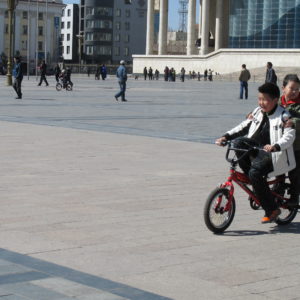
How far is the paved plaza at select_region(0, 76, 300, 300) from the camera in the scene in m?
5.40

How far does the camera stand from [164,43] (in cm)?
10450

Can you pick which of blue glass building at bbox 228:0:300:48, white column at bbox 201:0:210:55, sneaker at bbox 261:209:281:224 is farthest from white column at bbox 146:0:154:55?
sneaker at bbox 261:209:281:224

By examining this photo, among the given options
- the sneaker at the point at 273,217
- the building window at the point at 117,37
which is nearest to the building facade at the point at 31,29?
the building window at the point at 117,37

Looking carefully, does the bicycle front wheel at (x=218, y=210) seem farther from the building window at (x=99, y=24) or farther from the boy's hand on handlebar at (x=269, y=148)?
the building window at (x=99, y=24)

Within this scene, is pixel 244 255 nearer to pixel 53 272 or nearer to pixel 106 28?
pixel 53 272

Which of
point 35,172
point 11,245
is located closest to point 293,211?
point 11,245

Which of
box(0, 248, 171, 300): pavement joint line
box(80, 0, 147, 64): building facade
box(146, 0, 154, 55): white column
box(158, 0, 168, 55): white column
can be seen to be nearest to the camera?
box(0, 248, 171, 300): pavement joint line

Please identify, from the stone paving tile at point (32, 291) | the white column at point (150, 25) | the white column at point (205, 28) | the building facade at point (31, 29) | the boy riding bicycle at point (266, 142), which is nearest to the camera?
the stone paving tile at point (32, 291)

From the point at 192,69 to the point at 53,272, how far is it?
3632 inches

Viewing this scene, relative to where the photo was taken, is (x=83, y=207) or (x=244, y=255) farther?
(x=83, y=207)

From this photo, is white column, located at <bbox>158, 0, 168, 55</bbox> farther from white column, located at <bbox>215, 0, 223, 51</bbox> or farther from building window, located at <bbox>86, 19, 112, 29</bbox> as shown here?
building window, located at <bbox>86, 19, 112, 29</bbox>

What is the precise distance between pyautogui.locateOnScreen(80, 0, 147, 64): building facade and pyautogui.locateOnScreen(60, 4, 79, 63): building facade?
4393mm

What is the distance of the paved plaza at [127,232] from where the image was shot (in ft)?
17.7

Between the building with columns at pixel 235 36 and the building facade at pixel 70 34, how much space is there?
4682 centimetres
